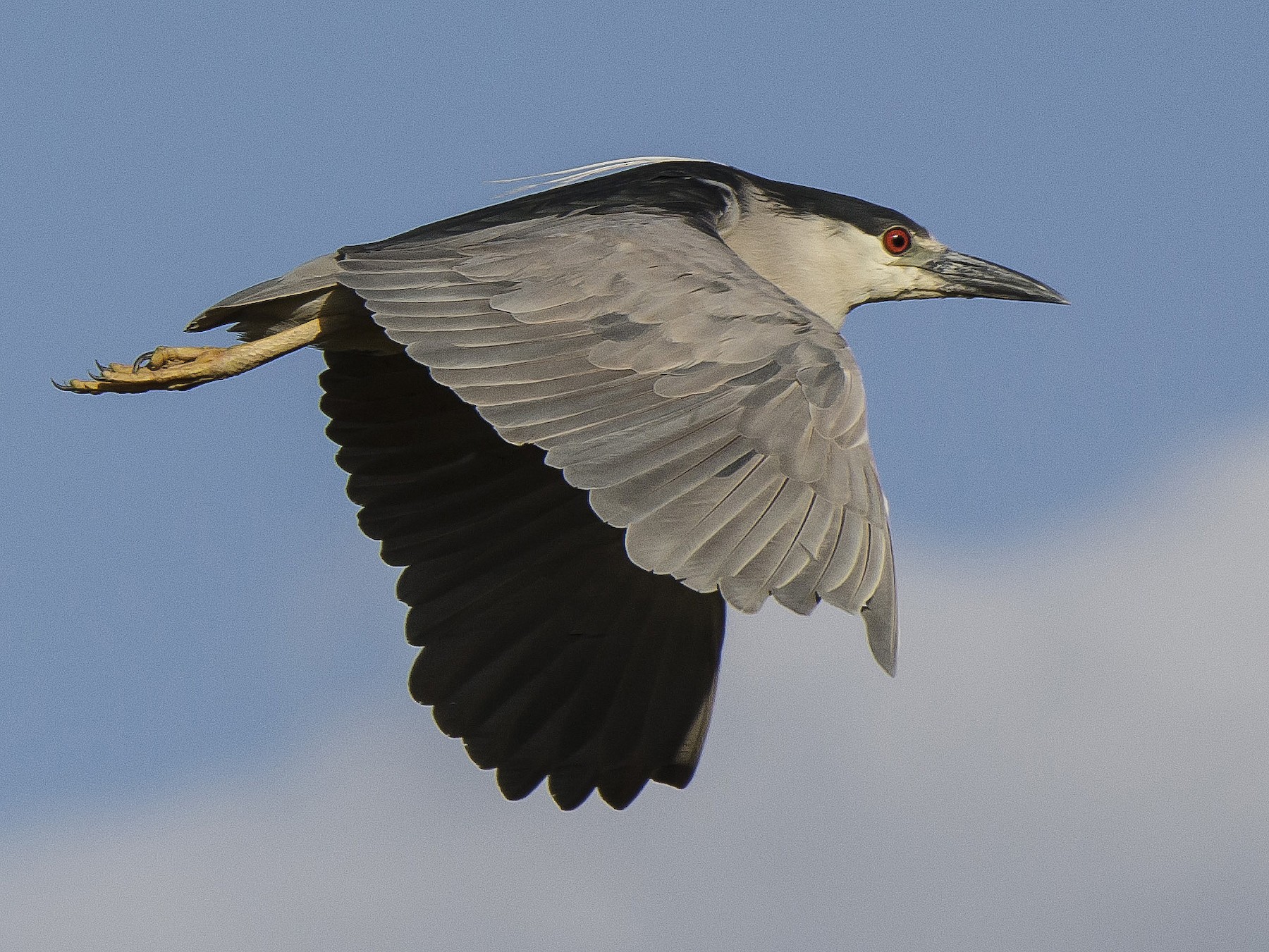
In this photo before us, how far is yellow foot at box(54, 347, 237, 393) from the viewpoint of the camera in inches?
182

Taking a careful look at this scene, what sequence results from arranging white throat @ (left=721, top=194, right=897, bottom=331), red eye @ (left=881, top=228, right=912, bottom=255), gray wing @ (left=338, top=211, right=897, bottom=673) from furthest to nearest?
red eye @ (left=881, top=228, right=912, bottom=255) → white throat @ (left=721, top=194, right=897, bottom=331) → gray wing @ (left=338, top=211, right=897, bottom=673)

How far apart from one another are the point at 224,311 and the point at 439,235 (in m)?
0.58

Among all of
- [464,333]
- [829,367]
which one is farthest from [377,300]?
[829,367]

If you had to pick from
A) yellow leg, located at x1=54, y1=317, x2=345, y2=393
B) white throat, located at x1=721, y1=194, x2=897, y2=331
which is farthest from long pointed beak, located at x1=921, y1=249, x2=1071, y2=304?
yellow leg, located at x1=54, y1=317, x2=345, y2=393

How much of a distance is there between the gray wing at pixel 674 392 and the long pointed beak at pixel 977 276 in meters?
1.85

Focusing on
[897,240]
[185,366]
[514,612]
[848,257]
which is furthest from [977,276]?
[185,366]

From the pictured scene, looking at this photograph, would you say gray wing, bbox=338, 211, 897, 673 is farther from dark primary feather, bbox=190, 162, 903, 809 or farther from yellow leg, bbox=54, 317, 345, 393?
yellow leg, bbox=54, 317, 345, 393

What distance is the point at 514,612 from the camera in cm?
500

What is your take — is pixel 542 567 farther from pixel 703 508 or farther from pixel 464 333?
pixel 703 508

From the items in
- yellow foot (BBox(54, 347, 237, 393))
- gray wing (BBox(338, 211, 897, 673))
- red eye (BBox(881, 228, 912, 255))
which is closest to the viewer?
gray wing (BBox(338, 211, 897, 673))

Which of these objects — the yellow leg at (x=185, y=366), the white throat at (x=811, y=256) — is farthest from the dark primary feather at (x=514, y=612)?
the white throat at (x=811, y=256)

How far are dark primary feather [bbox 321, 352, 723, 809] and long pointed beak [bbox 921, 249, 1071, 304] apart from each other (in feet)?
5.28

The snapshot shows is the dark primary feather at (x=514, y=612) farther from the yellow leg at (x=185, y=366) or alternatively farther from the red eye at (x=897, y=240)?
the red eye at (x=897, y=240)

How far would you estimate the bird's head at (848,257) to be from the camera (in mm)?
5605
